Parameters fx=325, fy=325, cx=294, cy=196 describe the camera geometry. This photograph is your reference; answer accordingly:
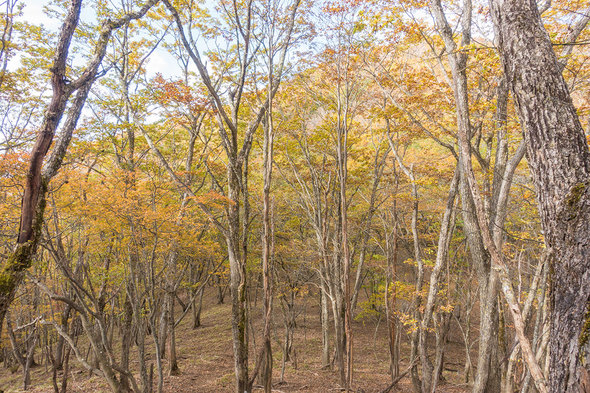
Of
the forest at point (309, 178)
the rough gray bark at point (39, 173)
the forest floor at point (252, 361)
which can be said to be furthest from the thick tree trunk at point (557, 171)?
the forest floor at point (252, 361)

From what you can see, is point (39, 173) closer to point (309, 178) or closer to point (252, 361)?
point (309, 178)

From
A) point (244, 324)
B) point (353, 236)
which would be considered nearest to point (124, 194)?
point (244, 324)

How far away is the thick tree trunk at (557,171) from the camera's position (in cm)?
176

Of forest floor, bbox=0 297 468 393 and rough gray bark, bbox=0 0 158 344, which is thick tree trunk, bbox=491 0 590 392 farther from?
forest floor, bbox=0 297 468 393

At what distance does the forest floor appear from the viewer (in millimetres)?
9766

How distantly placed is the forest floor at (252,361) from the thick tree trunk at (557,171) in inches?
250

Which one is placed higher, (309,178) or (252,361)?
(309,178)

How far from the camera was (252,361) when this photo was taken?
12.7 metres

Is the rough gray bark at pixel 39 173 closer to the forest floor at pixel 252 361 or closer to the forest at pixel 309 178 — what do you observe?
the forest at pixel 309 178

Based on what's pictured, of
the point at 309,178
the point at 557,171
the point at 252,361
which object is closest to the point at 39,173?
the point at 557,171

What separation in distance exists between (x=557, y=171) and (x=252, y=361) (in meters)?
13.0

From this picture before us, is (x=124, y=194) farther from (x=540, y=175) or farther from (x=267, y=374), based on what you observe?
(x=540, y=175)

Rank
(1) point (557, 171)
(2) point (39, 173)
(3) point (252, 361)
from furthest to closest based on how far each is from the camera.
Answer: (3) point (252, 361), (2) point (39, 173), (1) point (557, 171)

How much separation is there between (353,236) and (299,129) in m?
4.96
